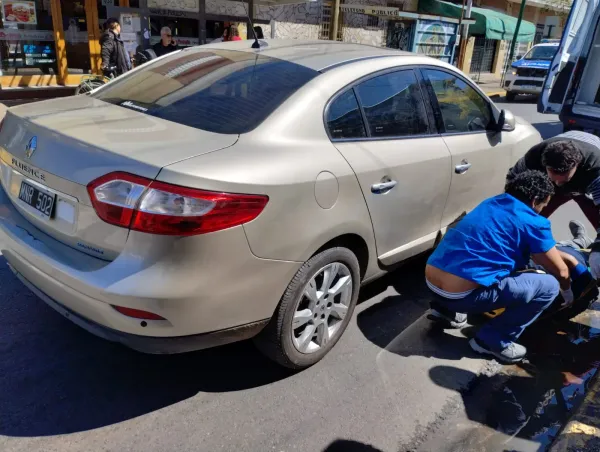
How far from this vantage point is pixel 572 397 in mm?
2965

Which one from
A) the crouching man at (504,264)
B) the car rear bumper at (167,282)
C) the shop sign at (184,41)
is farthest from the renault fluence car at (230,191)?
the shop sign at (184,41)

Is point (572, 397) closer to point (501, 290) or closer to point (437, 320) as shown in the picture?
point (501, 290)

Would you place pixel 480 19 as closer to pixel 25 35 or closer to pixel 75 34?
pixel 75 34

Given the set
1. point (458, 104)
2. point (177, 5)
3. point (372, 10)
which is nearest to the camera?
point (458, 104)

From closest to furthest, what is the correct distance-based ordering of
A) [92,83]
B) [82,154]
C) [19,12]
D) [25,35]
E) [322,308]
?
[82,154]
[322,308]
[92,83]
[19,12]
[25,35]

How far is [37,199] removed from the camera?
8.57ft

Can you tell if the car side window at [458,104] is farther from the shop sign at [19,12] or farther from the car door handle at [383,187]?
the shop sign at [19,12]

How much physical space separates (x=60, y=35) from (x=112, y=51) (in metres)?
3.26

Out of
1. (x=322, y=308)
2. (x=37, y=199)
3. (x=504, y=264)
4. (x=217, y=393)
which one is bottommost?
(x=217, y=393)

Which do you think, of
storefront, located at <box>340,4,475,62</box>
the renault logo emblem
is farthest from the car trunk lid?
storefront, located at <box>340,4,475,62</box>

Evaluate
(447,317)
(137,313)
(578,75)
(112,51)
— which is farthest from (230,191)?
(578,75)

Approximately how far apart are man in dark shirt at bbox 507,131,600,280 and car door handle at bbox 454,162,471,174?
1.01 ft

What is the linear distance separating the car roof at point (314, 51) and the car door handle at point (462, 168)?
0.85 m

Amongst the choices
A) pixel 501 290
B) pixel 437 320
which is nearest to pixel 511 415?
pixel 501 290
